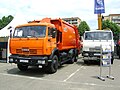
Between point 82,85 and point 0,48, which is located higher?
point 0,48

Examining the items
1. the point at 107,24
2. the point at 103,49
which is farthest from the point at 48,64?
the point at 107,24

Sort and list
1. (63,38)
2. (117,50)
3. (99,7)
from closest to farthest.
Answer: (63,38) < (99,7) < (117,50)

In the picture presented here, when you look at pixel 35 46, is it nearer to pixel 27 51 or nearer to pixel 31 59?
pixel 27 51

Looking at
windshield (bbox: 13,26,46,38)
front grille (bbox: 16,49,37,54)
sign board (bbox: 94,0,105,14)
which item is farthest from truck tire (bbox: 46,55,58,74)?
sign board (bbox: 94,0,105,14)

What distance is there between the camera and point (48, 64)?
1173cm

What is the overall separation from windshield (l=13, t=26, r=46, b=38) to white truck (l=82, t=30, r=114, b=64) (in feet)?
16.7

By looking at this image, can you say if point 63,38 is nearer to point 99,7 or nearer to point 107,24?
point 99,7

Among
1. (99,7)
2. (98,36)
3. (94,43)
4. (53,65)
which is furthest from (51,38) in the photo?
(99,7)

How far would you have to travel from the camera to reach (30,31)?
11742mm

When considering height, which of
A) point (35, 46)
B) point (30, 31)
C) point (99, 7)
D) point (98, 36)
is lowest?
point (35, 46)

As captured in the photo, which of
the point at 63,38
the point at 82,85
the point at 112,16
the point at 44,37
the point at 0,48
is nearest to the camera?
the point at 82,85

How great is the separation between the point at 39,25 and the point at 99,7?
10102 mm

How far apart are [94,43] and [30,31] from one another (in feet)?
18.1

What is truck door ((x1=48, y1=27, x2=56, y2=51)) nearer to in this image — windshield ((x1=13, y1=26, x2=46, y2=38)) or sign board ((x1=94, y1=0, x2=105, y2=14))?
windshield ((x1=13, y1=26, x2=46, y2=38))
